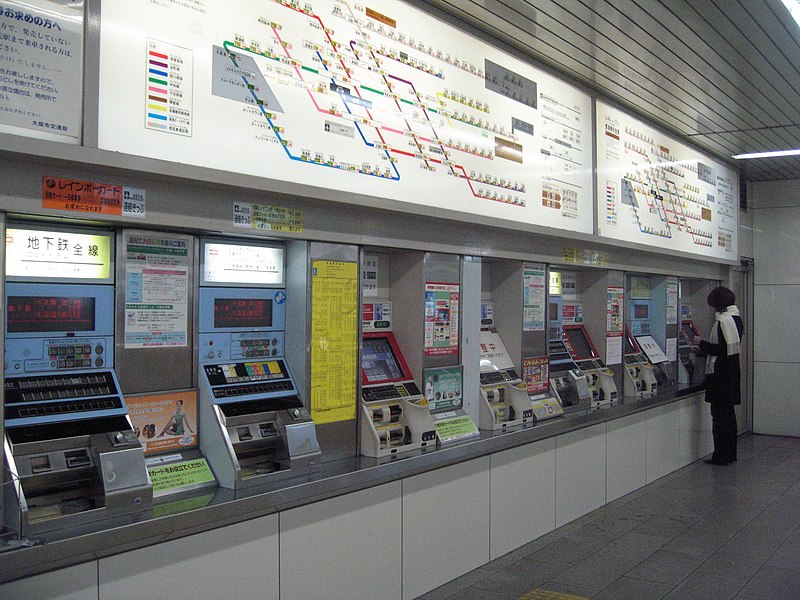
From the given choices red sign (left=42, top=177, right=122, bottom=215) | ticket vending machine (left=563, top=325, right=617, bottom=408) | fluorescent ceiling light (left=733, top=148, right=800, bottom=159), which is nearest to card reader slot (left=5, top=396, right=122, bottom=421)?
red sign (left=42, top=177, right=122, bottom=215)

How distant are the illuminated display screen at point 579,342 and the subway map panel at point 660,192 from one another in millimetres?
967

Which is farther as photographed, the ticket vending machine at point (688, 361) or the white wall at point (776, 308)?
the white wall at point (776, 308)

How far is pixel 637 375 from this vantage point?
7297 millimetres

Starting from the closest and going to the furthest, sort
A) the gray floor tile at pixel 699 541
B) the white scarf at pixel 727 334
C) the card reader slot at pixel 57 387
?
the card reader slot at pixel 57 387 → the gray floor tile at pixel 699 541 → the white scarf at pixel 727 334

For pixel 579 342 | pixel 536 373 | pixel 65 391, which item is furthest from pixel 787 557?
pixel 65 391

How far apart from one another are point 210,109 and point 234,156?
221mm

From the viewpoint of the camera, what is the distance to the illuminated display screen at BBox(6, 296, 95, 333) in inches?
112

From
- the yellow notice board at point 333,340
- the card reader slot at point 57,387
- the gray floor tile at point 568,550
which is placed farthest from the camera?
the gray floor tile at point 568,550

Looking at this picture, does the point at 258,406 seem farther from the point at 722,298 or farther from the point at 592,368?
the point at 722,298

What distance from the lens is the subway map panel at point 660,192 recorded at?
21.2 ft

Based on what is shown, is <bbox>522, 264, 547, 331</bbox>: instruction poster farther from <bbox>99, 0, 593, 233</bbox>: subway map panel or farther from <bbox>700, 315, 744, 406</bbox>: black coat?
<bbox>700, 315, 744, 406</bbox>: black coat

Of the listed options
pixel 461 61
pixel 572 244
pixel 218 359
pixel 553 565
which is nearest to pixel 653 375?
pixel 572 244

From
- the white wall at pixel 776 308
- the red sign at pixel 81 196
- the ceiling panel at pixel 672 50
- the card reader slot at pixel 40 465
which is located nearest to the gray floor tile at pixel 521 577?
the card reader slot at pixel 40 465

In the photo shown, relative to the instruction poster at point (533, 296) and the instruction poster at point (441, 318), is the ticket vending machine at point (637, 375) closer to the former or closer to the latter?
the instruction poster at point (533, 296)
